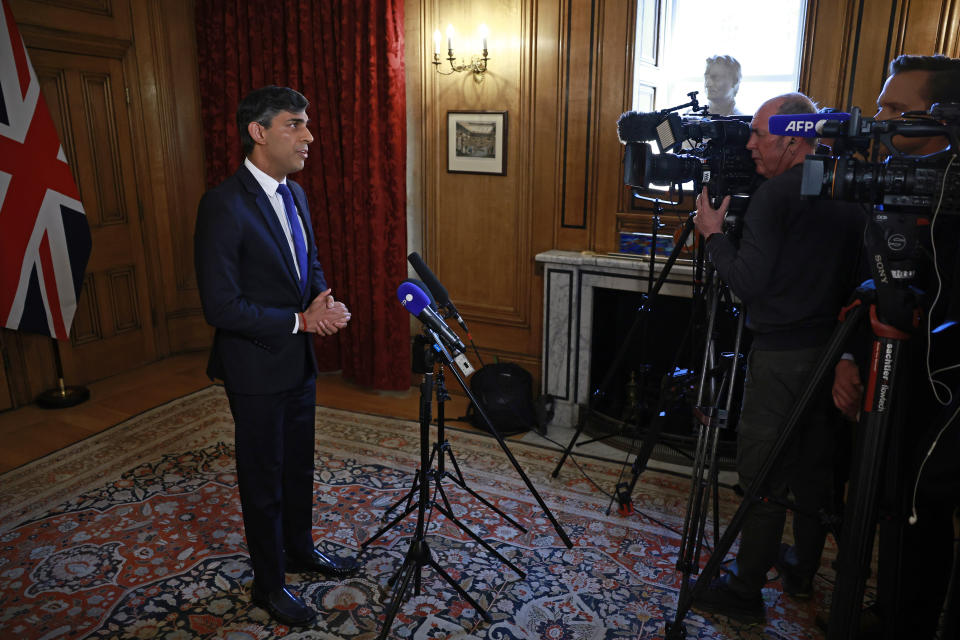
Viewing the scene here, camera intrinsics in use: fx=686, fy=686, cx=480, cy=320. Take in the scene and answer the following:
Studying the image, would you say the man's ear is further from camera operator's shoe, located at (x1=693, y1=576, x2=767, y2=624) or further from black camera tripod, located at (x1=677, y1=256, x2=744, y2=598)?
camera operator's shoe, located at (x1=693, y1=576, x2=767, y2=624)

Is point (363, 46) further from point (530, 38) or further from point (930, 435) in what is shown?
point (930, 435)

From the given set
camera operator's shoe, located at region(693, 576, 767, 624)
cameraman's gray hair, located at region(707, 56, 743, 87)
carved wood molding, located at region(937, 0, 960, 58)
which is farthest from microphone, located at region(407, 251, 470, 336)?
carved wood molding, located at region(937, 0, 960, 58)

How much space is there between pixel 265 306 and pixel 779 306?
151cm

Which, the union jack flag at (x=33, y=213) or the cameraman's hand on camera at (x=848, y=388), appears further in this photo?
the union jack flag at (x=33, y=213)

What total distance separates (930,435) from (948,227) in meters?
0.54

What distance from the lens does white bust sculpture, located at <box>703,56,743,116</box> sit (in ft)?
10.7

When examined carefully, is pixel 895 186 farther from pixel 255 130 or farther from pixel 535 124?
pixel 535 124

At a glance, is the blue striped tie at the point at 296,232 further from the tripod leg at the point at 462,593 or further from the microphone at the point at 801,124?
the microphone at the point at 801,124

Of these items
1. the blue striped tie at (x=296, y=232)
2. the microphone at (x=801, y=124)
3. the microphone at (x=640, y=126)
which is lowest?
the blue striped tie at (x=296, y=232)

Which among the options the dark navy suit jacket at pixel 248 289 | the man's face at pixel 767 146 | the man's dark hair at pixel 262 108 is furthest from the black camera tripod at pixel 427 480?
the man's face at pixel 767 146

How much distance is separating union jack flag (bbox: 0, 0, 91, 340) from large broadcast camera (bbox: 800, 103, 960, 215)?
3.82m

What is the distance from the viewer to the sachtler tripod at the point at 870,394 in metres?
1.49

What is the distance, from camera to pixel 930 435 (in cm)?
154

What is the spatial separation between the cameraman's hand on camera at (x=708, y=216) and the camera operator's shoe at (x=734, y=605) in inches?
44.9
